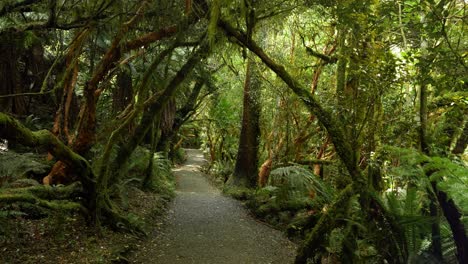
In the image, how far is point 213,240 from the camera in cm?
680

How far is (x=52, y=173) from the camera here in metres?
6.57

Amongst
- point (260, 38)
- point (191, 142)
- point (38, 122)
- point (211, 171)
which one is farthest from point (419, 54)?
point (191, 142)

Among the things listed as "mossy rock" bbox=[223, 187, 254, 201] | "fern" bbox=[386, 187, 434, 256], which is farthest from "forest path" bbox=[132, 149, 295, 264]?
"fern" bbox=[386, 187, 434, 256]

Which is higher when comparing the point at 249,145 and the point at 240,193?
the point at 249,145

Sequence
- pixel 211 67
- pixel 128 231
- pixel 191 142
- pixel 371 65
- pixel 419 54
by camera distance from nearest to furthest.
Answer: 1. pixel 419 54
2. pixel 371 65
3. pixel 128 231
4. pixel 211 67
5. pixel 191 142

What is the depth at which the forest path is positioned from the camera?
5848mm

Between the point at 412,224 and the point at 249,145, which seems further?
the point at 249,145

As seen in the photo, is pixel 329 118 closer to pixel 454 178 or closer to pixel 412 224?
Result: pixel 412 224

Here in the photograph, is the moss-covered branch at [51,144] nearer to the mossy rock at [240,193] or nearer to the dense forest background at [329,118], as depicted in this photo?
the dense forest background at [329,118]

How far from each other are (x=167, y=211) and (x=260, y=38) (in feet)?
16.9

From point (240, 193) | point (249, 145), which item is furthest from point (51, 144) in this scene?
point (249, 145)

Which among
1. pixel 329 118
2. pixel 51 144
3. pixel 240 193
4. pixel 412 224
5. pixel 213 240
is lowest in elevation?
pixel 213 240

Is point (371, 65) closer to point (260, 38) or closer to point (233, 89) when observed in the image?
point (260, 38)

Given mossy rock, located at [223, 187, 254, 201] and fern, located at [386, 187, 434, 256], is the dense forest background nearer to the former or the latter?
fern, located at [386, 187, 434, 256]
